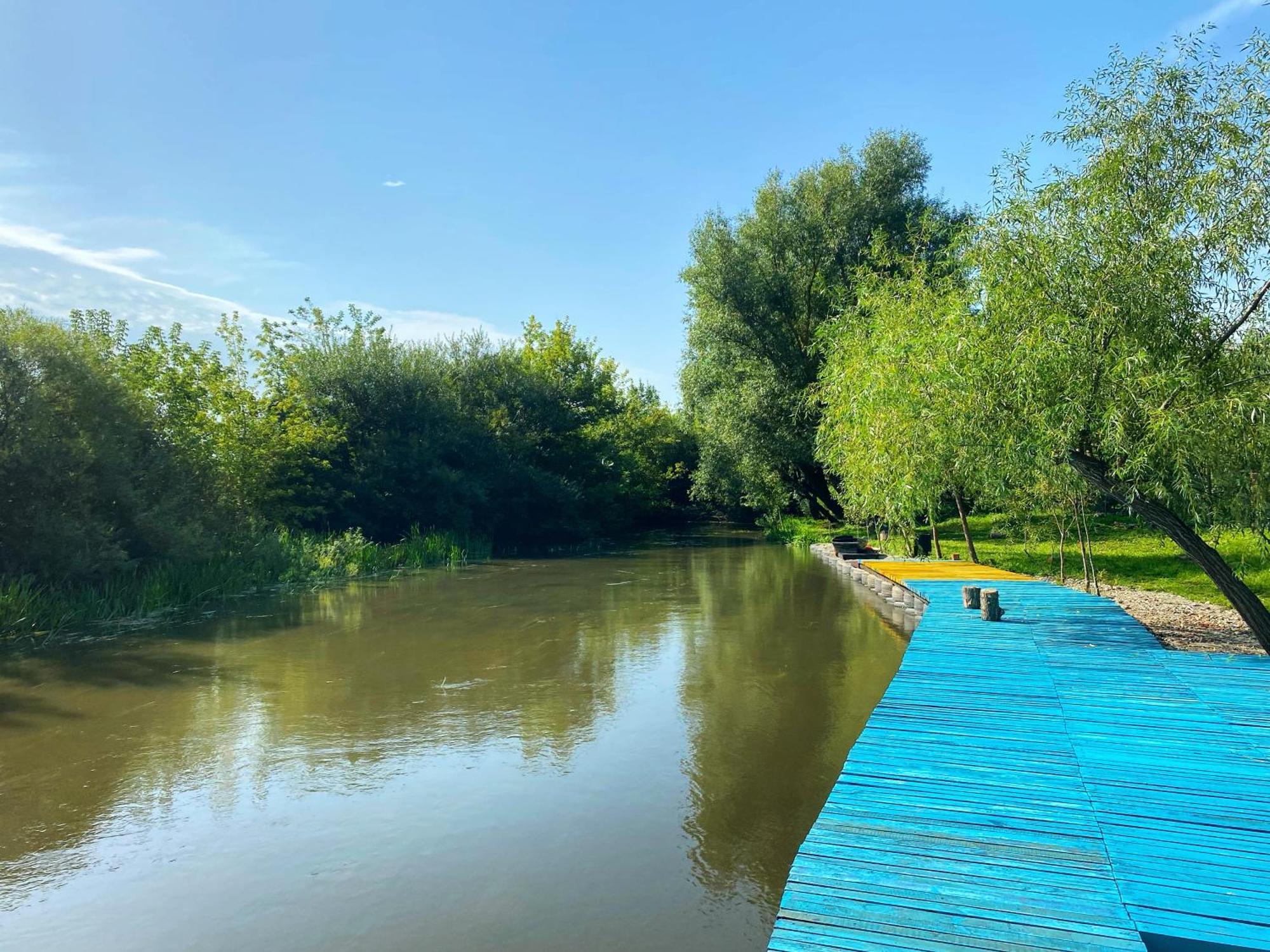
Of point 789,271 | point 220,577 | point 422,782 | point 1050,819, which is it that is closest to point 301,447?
point 220,577

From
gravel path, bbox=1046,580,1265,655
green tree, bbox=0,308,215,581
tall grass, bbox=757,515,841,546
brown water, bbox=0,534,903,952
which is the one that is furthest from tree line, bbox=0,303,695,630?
gravel path, bbox=1046,580,1265,655

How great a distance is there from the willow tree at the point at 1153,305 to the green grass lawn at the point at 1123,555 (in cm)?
189

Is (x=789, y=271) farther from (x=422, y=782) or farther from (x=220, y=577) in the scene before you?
(x=422, y=782)

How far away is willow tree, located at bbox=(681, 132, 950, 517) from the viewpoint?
2627 cm

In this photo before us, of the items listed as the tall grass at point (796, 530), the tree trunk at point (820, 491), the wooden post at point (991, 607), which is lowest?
the wooden post at point (991, 607)

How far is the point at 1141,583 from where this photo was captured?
1622 cm

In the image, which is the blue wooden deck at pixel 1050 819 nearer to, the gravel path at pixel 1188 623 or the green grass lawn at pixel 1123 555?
the gravel path at pixel 1188 623

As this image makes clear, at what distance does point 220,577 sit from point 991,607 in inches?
580

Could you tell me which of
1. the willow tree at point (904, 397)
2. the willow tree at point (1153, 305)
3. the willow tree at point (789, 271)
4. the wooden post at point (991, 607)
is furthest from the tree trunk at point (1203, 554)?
the willow tree at point (789, 271)

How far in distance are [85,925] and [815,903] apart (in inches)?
166

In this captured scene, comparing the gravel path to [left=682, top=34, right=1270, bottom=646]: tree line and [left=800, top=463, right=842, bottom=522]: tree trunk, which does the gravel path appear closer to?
[left=682, top=34, right=1270, bottom=646]: tree line

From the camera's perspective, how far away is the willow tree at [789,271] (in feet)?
86.2

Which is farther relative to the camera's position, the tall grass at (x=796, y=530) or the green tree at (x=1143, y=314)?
the tall grass at (x=796, y=530)

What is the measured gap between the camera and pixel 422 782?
281 inches
